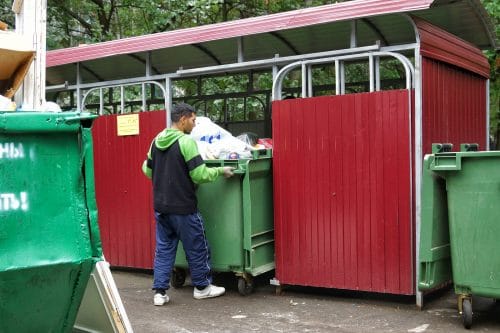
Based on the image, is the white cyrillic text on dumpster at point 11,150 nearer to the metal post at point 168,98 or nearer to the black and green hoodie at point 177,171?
the black and green hoodie at point 177,171

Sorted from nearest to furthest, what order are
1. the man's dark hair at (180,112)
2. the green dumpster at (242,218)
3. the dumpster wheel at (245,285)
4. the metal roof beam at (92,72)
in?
the man's dark hair at (180,112) → the green dumpster at (242,218) → the dumpster wheel at (245,285) → the metal roof beam at (92,72)

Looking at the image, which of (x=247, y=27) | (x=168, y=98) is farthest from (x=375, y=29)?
(x=168, y=98)

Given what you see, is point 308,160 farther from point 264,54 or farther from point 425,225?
point 264,54

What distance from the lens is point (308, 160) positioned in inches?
231

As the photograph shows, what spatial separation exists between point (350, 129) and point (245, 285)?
1.85 m

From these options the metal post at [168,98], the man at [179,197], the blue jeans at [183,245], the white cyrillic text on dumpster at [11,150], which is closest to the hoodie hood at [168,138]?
the man at [179,197]

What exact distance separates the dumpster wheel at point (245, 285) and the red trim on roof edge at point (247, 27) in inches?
94.6

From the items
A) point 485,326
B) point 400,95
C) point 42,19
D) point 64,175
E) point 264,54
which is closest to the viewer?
point 64,175

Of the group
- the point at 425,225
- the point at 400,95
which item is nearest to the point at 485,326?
the point at 425,225

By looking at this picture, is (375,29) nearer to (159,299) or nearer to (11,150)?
(159,299)

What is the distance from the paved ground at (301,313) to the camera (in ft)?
16.4

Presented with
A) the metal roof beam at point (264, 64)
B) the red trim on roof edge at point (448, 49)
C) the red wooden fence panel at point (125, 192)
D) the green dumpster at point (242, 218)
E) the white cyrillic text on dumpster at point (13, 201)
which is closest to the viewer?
the white cyrillic text on dumpster at point (13, 201)

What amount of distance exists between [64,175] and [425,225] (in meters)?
2.88

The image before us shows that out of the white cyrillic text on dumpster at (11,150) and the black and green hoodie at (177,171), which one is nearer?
the white cyrillic text on dumpster at (11,150)
